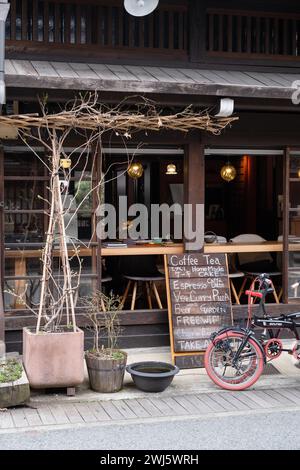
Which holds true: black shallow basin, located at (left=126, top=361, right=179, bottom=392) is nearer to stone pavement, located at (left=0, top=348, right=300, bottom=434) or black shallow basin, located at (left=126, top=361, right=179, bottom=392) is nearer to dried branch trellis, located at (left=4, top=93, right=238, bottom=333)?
stone pavement, located at (left=0, top=348, right=300, bottom=434)

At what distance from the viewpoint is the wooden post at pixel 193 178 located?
915cm

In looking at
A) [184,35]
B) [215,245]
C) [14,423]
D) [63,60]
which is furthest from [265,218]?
[14,423]

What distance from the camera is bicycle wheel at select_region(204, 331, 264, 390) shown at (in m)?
7.49

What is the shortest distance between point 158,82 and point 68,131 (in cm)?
124

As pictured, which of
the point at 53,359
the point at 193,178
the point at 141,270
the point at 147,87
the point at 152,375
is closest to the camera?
the point at 53,359

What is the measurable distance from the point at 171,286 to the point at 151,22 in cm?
382

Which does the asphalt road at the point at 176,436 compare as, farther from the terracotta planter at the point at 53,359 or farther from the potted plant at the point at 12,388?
the terracotta planter at the point at 53,359

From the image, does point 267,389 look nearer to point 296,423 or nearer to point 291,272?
point 296,423

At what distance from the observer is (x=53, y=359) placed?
700cm

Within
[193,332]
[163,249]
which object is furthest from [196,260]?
[193,332]

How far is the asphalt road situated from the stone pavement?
195 millimetres

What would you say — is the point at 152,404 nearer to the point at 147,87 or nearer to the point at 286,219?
the point at 147,87

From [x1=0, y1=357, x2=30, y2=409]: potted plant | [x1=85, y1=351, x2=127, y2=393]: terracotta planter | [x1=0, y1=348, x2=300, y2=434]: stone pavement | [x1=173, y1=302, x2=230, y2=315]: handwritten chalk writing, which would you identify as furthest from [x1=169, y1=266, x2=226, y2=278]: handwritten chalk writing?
[x1=0, y1=357, x2=30, y2=409]: potted plant

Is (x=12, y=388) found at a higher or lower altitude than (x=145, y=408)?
higher
